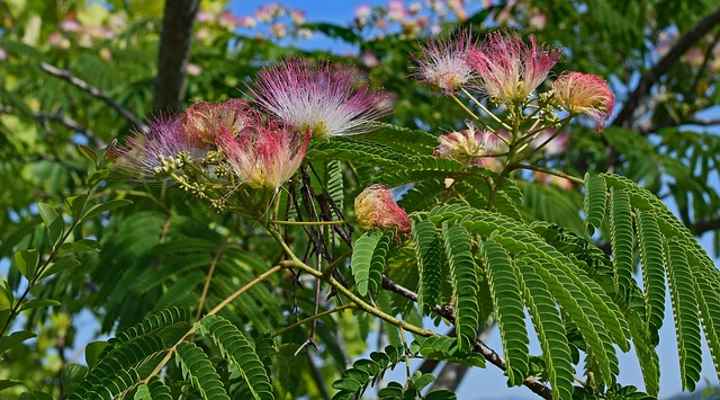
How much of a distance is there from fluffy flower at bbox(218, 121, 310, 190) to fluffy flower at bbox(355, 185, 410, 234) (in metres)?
0.11

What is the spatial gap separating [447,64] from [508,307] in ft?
1.65

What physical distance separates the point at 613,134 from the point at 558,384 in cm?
258

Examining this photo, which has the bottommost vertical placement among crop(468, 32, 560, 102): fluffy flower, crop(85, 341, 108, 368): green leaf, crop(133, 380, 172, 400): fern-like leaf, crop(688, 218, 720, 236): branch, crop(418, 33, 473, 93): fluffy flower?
crop(133, 380, 172, 400): fern-like leaf


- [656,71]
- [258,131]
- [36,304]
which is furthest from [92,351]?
[656,71]

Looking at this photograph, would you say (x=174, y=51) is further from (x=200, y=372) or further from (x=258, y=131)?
(x=200, y=372)

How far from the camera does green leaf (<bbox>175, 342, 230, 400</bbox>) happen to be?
4.17 feet

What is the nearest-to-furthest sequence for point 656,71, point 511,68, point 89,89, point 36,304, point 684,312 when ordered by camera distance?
point 684,312 → point 511,68 → point 36,304 → point 89,89 → point 656,71

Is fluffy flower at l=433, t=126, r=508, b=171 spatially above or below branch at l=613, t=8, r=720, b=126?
below

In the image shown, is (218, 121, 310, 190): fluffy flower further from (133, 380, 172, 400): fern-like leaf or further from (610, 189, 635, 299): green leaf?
(610, 189, 635, 299): green leaf

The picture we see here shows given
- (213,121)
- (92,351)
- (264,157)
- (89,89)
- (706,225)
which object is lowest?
(92,351)

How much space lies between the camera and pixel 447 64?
1.61 metres

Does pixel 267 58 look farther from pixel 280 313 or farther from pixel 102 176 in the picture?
pixel 102 176

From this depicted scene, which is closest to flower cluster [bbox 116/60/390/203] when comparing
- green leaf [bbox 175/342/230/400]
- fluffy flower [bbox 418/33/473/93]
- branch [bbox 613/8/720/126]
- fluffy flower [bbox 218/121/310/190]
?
fluffy flower [bbox 218/121/310/190]

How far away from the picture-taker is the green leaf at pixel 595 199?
4.72ft
